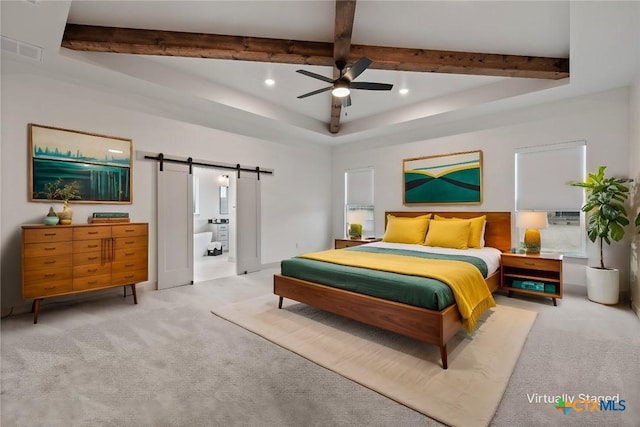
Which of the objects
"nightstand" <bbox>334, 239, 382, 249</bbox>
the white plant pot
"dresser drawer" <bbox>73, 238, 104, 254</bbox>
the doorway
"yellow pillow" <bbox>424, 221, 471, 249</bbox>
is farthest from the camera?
the doorway

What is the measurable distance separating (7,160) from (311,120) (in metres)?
4.47

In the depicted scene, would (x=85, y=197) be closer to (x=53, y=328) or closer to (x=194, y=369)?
(x=53, y=328)

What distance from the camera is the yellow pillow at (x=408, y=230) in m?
4.85

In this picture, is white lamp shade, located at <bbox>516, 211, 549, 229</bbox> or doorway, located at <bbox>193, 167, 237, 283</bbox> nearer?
white lamp shade, located at <bbox>516, 211, 549, 229</bbox>

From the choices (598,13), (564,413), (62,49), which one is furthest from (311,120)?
(564,413)

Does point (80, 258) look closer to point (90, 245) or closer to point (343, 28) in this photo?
point (90, 245)

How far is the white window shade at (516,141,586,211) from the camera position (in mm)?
4090

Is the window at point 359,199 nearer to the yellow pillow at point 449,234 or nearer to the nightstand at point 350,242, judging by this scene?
the nightstand at point 350,242

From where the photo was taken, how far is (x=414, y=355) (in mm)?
2375

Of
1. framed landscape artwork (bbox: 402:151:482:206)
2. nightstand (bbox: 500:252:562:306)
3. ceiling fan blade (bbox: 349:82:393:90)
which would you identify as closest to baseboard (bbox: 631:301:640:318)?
nightstand (bbox: 500:252:562:306)

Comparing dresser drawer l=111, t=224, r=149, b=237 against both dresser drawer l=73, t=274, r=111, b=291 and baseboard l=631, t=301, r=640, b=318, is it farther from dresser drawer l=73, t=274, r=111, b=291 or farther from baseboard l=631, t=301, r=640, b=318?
baseboard l=631, t=301, r=640, b=318

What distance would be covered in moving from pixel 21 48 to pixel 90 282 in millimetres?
2541

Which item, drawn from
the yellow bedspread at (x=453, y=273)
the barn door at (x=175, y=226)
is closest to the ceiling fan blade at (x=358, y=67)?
the yellow bedspread at (x=453, y=273)

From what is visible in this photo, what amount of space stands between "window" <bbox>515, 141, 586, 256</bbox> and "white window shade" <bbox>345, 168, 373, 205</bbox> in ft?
9.02
